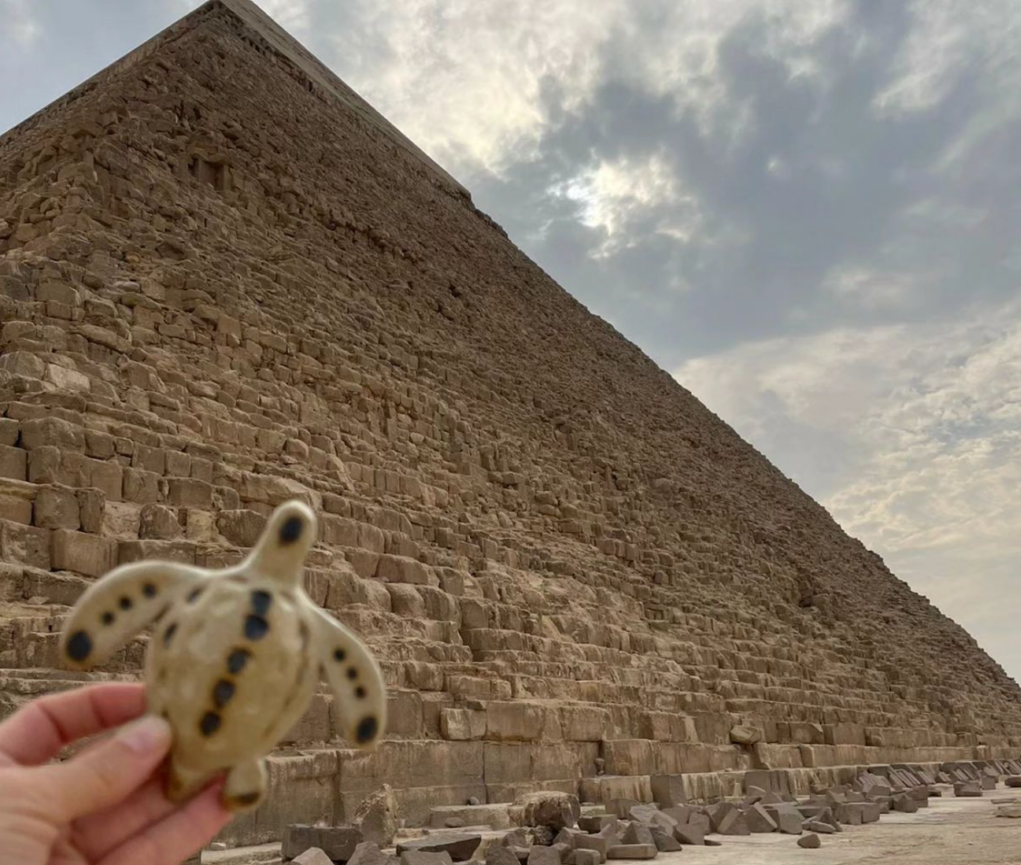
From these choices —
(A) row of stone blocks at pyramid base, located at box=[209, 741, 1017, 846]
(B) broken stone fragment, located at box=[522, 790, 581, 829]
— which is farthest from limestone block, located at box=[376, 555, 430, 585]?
(B) broken stone fragment, located at box=[522, 790, 581, 829]

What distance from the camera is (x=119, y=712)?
1.27m

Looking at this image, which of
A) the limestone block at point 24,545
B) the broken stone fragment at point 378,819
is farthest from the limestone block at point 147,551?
the broken stone fragment at point 378,819

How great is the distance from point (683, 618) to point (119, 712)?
13.6 meters

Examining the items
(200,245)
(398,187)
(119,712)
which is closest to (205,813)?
(119,712)

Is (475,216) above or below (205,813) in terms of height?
above

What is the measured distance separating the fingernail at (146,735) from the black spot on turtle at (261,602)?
6.2 inches

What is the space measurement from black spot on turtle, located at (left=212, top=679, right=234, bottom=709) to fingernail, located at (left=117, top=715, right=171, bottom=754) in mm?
60

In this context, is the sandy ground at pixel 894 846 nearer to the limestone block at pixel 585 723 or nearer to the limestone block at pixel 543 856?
the limestone block at pixel 543 856

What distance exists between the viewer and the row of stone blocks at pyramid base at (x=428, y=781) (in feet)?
18.5

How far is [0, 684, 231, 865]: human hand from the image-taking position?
1058 millimetres

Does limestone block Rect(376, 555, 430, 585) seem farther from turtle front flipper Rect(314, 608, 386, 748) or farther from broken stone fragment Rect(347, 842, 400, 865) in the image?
turtle front flipper Rect(314, 608, 386, 748)

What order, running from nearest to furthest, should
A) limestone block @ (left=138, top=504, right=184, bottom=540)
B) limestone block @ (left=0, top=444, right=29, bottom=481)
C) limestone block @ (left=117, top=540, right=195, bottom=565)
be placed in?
limestone block @ (left=117, top=540, right=195, bottom=565), limestone block @ (left=0, top=444, right=29, bottom=481), limestone block @ (left=138, top=504, right=184, bottom=540)

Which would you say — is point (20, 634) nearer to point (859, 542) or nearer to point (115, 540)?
point (115, 540)

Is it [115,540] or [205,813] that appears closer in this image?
[205,813]
